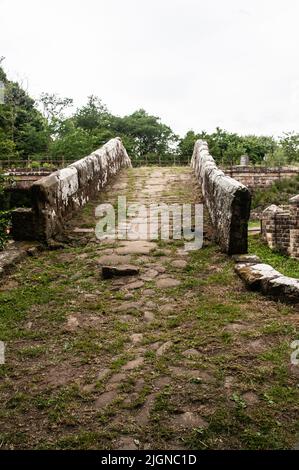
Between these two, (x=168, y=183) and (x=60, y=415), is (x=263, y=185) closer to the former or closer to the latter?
(x=168, y=183)

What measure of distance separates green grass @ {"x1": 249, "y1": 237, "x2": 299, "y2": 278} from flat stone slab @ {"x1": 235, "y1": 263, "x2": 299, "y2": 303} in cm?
616

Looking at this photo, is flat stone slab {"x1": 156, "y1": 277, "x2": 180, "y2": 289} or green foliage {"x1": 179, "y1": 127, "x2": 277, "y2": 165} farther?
green foliage {"x1": 179, "y1": 127, "x2": 277, "y2": 165}

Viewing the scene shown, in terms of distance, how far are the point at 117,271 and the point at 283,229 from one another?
10.6 meters

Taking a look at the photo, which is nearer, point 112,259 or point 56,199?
point 112,259

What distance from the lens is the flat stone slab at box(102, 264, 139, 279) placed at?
424 centimetres

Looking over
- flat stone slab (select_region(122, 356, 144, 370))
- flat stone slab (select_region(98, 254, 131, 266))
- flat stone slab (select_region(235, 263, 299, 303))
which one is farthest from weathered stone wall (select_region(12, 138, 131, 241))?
flat stone slab (select_region(122, 356, 144, 370))

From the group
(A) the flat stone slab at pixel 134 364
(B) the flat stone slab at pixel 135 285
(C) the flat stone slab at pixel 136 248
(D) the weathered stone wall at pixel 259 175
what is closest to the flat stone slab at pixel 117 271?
(B) the flat stone slab at pixel 135 285

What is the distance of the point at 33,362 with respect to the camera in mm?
2748

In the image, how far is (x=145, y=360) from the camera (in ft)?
8.84

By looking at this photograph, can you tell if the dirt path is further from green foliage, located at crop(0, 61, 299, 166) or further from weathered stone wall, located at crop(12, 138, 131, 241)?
green foliage, located at crop(0, 61, 299, 166)

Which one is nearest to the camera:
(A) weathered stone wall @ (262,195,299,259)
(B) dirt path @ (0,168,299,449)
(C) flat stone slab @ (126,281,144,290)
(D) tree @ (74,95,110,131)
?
(B) dirt path @ (0,168,299,449)

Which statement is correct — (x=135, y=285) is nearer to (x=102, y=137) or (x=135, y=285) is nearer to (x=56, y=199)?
(x=56, y=199)

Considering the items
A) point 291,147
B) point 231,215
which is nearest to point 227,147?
point 291,147

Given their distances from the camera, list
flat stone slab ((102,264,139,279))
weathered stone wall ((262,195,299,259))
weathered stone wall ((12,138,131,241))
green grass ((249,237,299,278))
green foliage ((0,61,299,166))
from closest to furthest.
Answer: flat stone slab ((102,264,139,279))
weathered stone wall ((12,138,131,241))
green grass ((249,237,299,278))
weathered stone wall ((262,195,299,259))
green foliage ((0,61,299,166))
